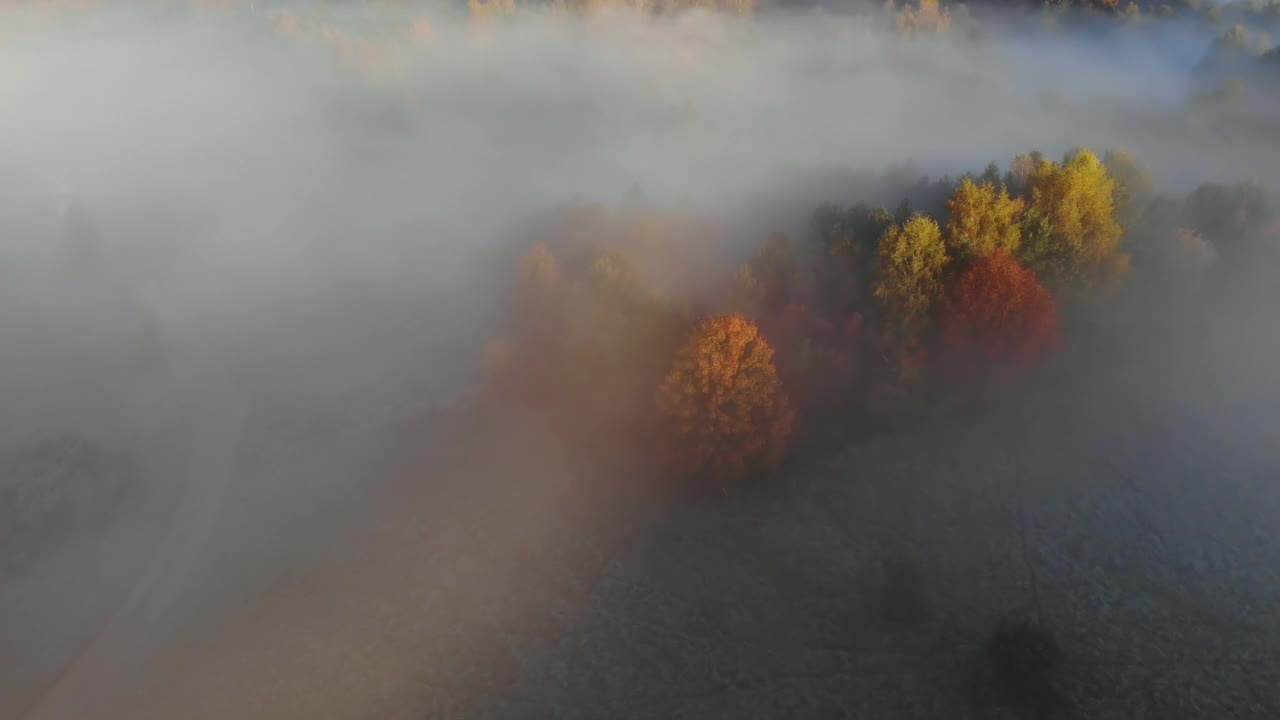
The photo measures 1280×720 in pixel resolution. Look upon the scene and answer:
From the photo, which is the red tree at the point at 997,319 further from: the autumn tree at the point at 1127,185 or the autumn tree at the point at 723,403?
the autumn tree at the point at 1127,185

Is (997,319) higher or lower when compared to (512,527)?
higher

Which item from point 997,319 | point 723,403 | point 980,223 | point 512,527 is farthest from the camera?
point 980,223

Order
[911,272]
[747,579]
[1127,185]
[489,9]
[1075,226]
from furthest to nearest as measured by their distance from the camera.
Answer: [489,9], [1127,185], [1075,226], [911,272], [747,579]

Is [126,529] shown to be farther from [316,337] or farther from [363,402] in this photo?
[316,337]

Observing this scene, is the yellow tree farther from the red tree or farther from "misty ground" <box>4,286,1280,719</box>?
"misty ground" <box>4,286,1280,719</box>

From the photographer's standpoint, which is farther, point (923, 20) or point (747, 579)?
point (923, 20)

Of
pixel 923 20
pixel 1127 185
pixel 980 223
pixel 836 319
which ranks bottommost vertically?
pixel 836 319

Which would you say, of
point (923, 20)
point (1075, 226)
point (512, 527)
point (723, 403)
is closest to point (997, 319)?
point (1075, 226)

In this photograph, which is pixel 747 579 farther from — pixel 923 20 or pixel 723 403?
pixel 923 20

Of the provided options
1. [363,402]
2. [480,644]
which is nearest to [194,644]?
[480,644]
